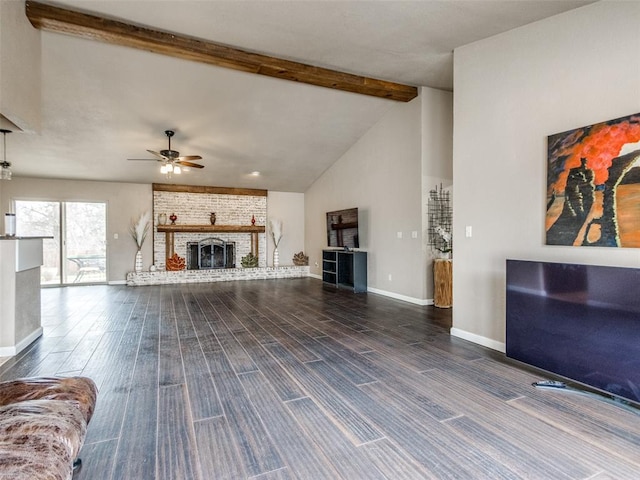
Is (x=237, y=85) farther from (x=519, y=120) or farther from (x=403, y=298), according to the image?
(x=403, y=298)

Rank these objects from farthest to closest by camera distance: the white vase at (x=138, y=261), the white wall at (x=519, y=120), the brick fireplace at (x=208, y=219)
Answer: the brick fireplace at (x=208, y=219) < the white vase at (x=138, y=261) < the white wall at (x=519, y=120)

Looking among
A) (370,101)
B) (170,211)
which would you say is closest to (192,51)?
(370,101)

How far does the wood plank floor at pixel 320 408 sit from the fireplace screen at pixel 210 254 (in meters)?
4.99

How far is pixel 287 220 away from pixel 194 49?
662 cm

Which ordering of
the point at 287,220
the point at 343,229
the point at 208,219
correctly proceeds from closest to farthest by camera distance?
the point at 343,229 → the point at 208,219 → the point at 287,220

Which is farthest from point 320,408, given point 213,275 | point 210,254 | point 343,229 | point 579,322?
point 210,254

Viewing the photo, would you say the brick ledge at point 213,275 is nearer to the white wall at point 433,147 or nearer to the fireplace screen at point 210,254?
the fireplace screen at point 210,254

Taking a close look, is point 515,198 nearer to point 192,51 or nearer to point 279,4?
point 279,4

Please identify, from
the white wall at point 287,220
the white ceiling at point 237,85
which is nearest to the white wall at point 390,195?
the white ceiling at point 237,85

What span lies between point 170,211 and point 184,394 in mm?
7532

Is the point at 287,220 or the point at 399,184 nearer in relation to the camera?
the point at 399,184

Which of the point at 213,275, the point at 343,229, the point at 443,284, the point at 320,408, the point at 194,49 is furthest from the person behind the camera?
the point at 213,275

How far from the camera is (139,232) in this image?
8.77 m

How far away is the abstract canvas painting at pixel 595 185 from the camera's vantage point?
2523 mm
